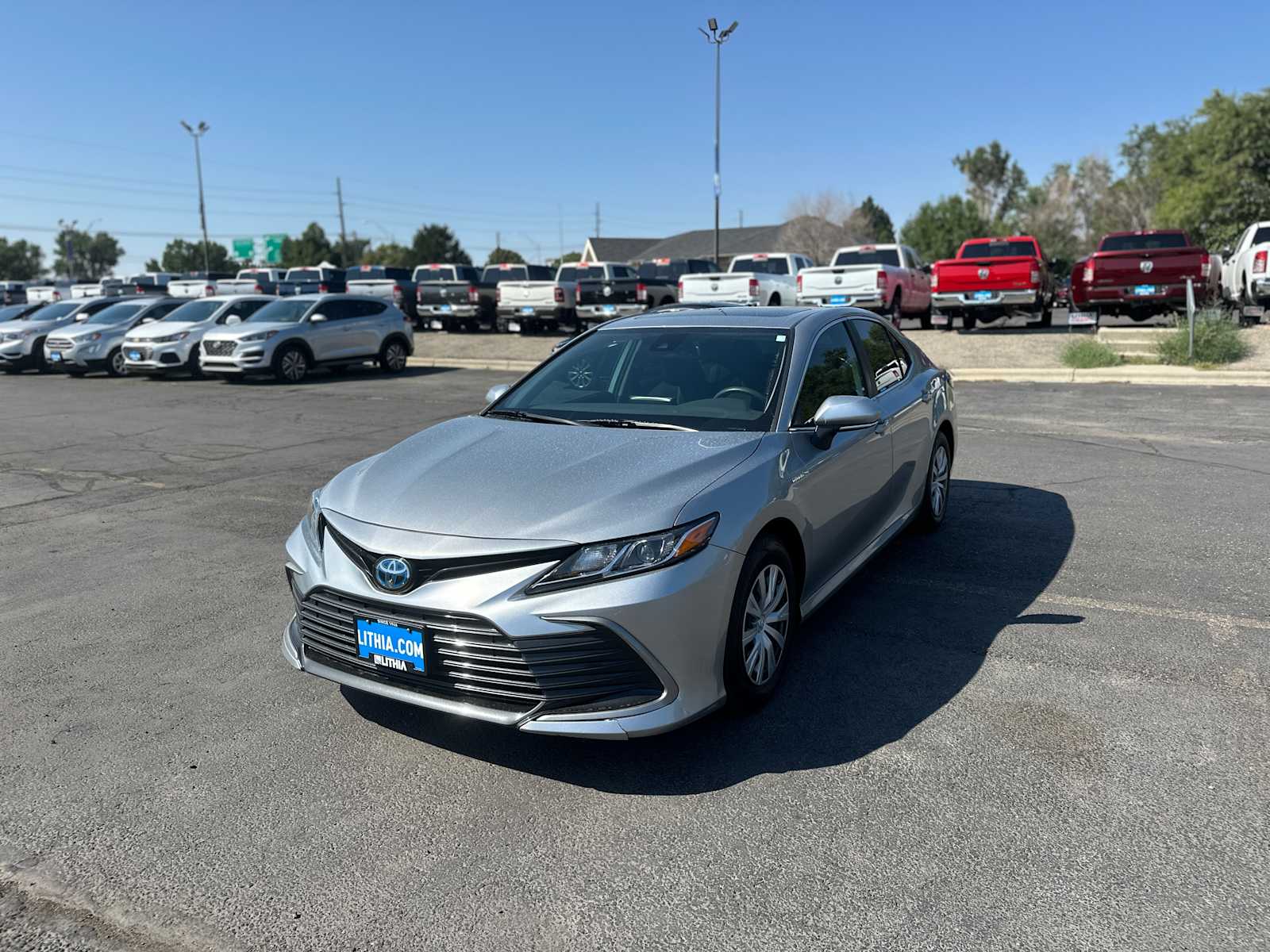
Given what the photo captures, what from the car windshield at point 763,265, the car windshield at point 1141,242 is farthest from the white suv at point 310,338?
the car windshield at point 1141,242

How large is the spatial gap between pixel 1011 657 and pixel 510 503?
2516mm

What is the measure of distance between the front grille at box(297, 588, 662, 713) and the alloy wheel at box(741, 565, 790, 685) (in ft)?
1.92

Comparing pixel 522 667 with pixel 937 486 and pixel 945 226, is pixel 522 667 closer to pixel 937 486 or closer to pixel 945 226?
pixel 937 486

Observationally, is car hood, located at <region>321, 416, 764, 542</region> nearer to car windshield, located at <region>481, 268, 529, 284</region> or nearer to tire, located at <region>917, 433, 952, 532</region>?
tire, located at <region>917, 433, 952, 532</region>

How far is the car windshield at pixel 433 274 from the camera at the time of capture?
33.5 meters

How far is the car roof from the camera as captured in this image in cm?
525

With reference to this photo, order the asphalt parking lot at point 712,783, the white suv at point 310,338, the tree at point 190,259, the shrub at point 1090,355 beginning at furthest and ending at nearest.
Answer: the tree at point 190,259
the white suv at point 310,338
the shrub at point 1090,355
the asphalt parking lot at point 712,783

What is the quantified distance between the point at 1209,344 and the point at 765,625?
15092 millimetres

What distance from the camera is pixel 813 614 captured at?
208 inches

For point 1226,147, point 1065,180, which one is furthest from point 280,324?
point 1065,180

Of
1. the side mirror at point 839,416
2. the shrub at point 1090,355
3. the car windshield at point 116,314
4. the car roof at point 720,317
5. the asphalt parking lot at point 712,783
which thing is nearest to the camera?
the asphalt parking lot at point 712,783

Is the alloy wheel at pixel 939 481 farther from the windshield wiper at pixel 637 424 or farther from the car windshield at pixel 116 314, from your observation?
the car windshield at pixel 116 314

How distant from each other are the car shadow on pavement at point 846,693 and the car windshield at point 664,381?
1215 mm

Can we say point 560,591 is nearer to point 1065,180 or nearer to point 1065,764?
point 1065,764
